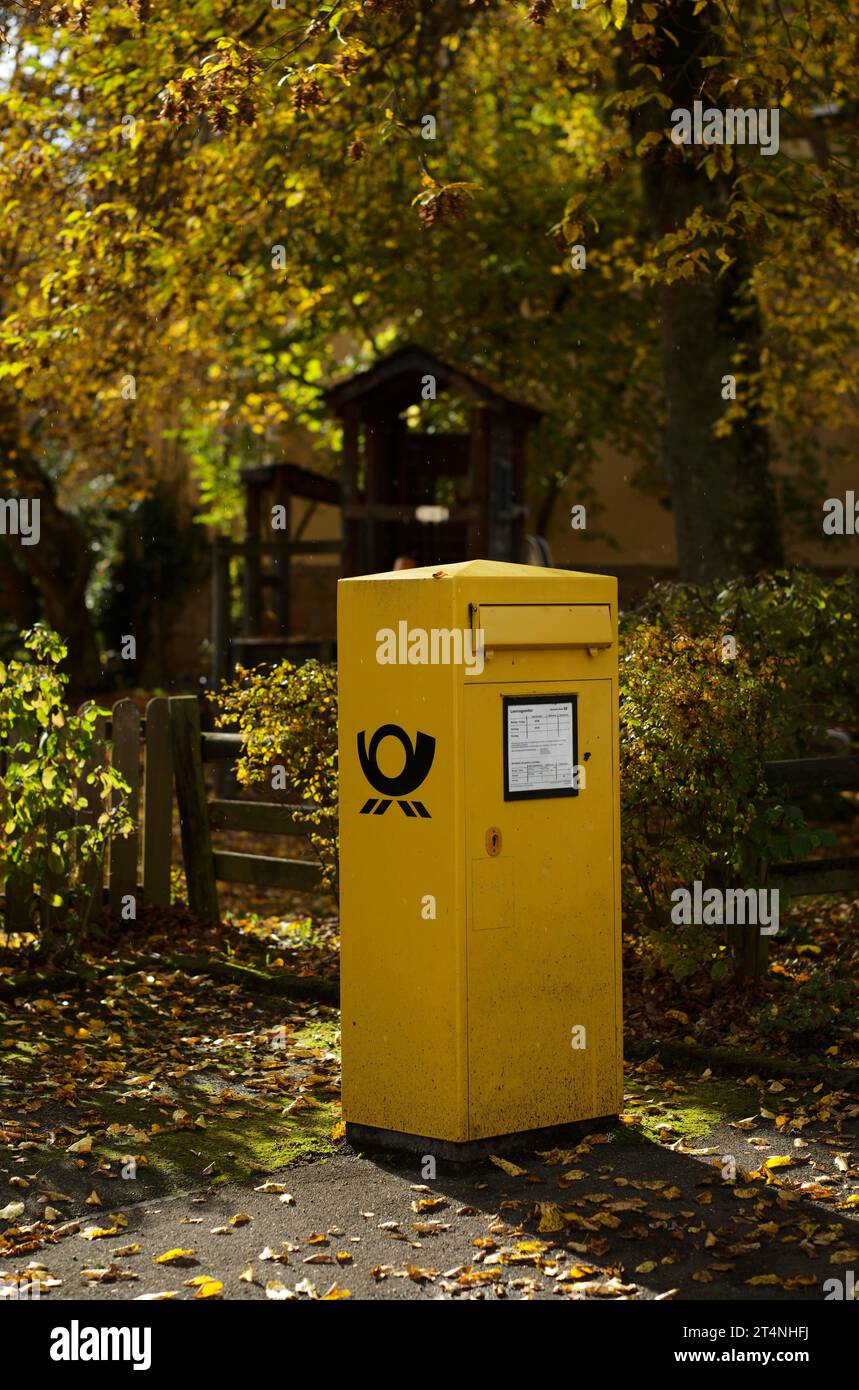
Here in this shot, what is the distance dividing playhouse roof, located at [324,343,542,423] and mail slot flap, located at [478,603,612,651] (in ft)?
37.2

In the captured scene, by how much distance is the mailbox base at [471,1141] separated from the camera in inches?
215

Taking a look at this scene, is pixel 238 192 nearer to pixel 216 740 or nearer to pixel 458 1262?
pixel 216 740

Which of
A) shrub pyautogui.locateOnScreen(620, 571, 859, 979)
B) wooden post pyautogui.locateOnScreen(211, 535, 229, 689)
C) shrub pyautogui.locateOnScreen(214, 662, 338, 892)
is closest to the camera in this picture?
shrub pyautogui.locateOnScreen(620, 571, 859, 979)

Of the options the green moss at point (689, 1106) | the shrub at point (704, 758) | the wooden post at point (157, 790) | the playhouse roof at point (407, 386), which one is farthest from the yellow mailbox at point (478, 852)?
the playhouse roof at point (407, 386)

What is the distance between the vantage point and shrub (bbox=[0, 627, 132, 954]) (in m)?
8.09

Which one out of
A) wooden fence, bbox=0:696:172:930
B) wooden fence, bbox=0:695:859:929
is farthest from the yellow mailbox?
wooden fence, bbox=0:696:172:930

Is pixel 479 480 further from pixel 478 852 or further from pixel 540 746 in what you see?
pixel 478 852

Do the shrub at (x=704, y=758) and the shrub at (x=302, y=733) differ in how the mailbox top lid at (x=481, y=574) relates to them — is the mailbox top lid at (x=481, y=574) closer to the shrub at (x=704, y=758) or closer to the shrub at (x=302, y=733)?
the shrub at (x=704, y=758)

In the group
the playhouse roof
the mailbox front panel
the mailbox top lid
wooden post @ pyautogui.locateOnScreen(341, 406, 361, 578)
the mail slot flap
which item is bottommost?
the mailbox front panel

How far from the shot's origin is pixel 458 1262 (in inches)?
183

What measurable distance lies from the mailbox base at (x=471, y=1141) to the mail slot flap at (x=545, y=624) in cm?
162

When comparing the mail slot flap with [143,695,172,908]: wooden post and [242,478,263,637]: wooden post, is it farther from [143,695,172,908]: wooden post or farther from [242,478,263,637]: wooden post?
[242,478,263,637]: wooden post

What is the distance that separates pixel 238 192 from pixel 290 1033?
7605mm

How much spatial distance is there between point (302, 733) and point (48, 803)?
1265mm
